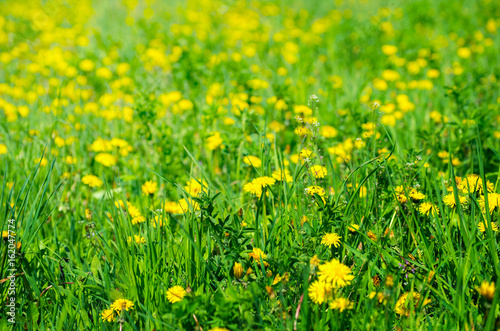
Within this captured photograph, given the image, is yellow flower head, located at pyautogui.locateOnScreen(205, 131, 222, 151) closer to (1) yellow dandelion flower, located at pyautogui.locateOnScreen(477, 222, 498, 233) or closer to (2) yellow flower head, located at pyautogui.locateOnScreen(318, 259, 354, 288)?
(2) yellow flower head, located at pyautogui.locateOnScreen(318, 259, 354, 288)

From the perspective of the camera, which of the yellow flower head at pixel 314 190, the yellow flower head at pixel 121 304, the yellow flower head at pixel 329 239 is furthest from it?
the yellow flower head at pixel 314 190

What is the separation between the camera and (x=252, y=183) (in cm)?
175

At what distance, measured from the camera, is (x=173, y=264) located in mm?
1569

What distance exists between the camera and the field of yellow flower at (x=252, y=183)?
1.36m

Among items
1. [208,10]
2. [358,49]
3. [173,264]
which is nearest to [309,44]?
[358,49]

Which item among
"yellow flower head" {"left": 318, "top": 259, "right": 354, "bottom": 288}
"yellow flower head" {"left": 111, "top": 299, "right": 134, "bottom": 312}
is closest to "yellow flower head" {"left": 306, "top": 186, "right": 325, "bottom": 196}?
"yellow flower head" {"left": 318, "top": 259, "right": 354, "bottom": 288}

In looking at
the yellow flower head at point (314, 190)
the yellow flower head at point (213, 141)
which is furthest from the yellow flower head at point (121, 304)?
the yellow flower head at point (213, 141)

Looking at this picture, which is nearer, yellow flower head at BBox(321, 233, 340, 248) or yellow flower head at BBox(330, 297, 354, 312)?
yellow flower head at BBox(330, 297, 354, 312)

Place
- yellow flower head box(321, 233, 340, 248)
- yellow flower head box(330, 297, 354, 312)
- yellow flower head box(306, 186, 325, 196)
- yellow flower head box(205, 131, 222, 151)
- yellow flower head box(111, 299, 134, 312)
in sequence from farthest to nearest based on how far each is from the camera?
yellow flower head box(205, 131, 222, 151) < yellow flower head box(306, 186, 325, 196) < yellow flower head box(321, 233, 340, 248) < yellow flower head box(111, 299, 134, 312) < yellow flower head box(330, 297, 354, 312)

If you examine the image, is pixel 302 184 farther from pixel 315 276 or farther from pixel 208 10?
pixel 208 10

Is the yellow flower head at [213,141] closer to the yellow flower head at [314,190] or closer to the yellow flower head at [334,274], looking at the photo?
the yellow flower head at [314,190]

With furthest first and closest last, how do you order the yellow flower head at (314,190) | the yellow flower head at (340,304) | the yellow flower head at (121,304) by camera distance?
the yellow flower head at (314,190)
the yellow flower head at (121,304)
the yellow flower head at (340,304)

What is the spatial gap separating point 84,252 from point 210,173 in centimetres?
87

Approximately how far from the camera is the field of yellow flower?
136cm
